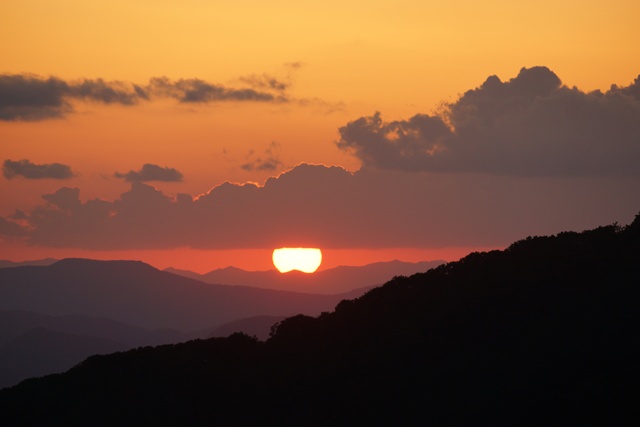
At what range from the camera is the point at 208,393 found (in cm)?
4753

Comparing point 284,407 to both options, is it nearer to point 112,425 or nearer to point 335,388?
point 335,388

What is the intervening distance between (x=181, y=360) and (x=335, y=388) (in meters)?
11.5

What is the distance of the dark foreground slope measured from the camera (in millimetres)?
38000

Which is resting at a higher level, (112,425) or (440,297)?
(440,297)

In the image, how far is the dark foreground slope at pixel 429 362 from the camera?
38.0 metres

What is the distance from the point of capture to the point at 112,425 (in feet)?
152

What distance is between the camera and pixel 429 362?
43.1 metres

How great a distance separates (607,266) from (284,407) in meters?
17.6

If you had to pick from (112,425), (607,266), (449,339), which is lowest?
(112,425)

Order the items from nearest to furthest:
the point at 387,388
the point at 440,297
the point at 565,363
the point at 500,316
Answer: the point at 565,363
the point at 387,388
the point at 500,316
the point at 440,297

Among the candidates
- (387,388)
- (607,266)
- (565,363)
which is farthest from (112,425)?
(607,266)

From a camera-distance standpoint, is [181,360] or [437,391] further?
[181,360]

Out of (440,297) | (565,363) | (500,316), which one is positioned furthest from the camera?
(440,297)

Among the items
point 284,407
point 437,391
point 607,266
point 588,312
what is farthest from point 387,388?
point 607,266
